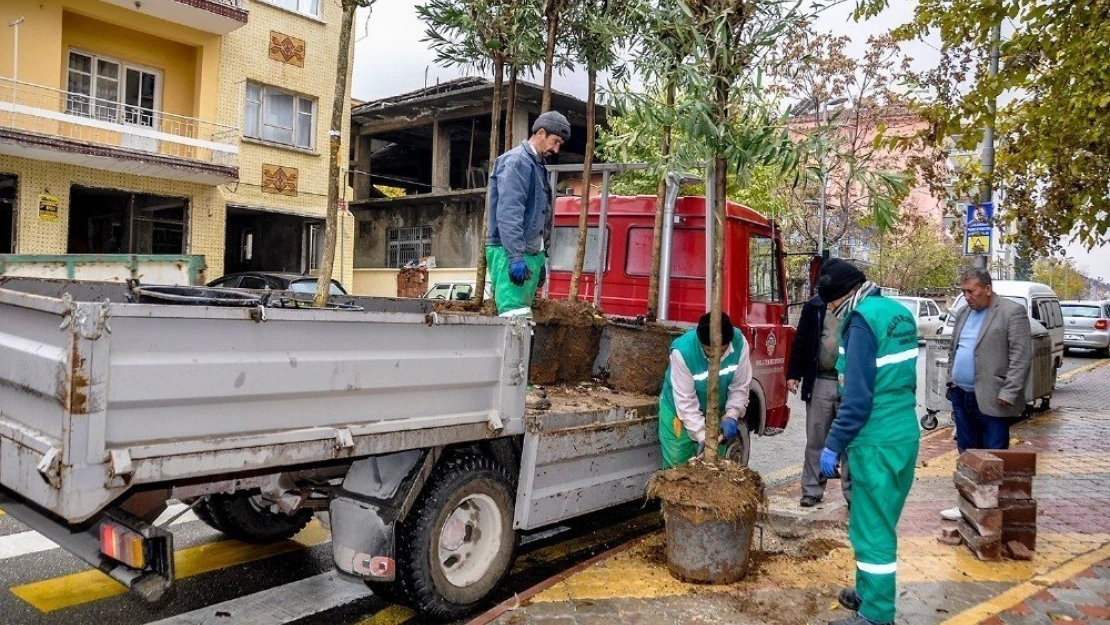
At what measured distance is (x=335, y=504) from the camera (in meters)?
3.81

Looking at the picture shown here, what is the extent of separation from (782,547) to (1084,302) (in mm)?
23044

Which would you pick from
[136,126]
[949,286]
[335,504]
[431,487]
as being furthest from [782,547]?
[949,286]

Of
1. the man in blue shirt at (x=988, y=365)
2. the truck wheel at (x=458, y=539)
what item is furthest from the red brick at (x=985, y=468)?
Answer: the truck wheel at (x=458, y=539)

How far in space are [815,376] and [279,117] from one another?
1622 cm

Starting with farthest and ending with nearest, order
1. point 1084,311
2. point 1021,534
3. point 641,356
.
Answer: point 1084,311
point 641,356
point 1021,534

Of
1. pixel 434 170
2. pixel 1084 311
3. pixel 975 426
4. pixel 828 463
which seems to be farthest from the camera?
pixel 434 170

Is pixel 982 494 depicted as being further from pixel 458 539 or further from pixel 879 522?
pixel 458 539

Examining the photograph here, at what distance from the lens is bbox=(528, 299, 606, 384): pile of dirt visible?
5.52m

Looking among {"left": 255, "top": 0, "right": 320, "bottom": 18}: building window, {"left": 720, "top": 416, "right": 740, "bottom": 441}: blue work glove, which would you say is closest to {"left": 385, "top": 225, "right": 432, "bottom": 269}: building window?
{"left": 255, "top": 0, "right": 320, "bottom": 18}: building window

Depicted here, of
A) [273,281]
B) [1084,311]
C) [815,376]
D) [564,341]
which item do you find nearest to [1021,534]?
[815,376]

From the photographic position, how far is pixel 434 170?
25.5 meters

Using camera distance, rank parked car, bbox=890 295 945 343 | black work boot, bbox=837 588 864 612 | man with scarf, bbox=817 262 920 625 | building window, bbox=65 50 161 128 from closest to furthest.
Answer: man with scarf, bbox=817 262 920 625 → black work boot, bbox=837 588 864 612 → building window, bbox=65 50 161 128 → parked car, bbox=890 295 945 343

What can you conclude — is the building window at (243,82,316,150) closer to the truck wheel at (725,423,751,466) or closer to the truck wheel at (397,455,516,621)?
the truck wheel at (725,423,751,466)

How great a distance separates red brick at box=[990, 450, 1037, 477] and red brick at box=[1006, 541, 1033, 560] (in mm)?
423
